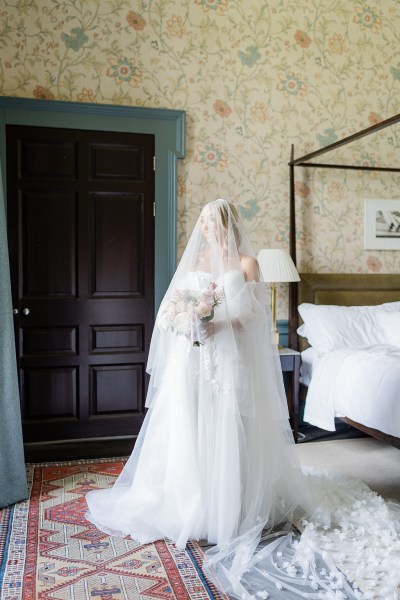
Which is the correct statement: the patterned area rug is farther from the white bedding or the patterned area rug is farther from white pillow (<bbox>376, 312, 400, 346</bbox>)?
white pillow (<bbox>376, 312, 400, 346</bbox>)

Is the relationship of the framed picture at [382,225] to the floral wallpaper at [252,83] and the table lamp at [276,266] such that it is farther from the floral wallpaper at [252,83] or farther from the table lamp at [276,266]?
the table lamp at [276,266]

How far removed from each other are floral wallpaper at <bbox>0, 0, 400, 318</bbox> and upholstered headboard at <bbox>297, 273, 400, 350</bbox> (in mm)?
131

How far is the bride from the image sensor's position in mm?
2611

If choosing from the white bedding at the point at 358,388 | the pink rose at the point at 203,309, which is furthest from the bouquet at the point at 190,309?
the white bedding at the point at 358,388

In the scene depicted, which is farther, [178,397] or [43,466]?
[43,466]

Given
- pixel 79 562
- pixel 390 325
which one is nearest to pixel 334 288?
pixel 390 325

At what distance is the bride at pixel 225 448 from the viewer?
8.57 ft

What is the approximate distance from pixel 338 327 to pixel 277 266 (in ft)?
2.28

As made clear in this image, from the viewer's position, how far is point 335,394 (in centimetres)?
398

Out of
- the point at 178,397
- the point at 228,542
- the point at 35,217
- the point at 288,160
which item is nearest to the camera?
the point at 228,542

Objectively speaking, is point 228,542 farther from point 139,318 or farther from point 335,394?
point 139,318

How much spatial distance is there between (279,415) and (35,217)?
2.35 metres

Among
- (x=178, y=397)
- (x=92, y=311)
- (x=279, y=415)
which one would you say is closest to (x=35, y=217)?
(x=92, y=311)

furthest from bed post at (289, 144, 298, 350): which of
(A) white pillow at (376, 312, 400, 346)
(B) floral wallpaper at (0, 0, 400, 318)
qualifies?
(A) white pillow at (376, 312, 400, 346)
